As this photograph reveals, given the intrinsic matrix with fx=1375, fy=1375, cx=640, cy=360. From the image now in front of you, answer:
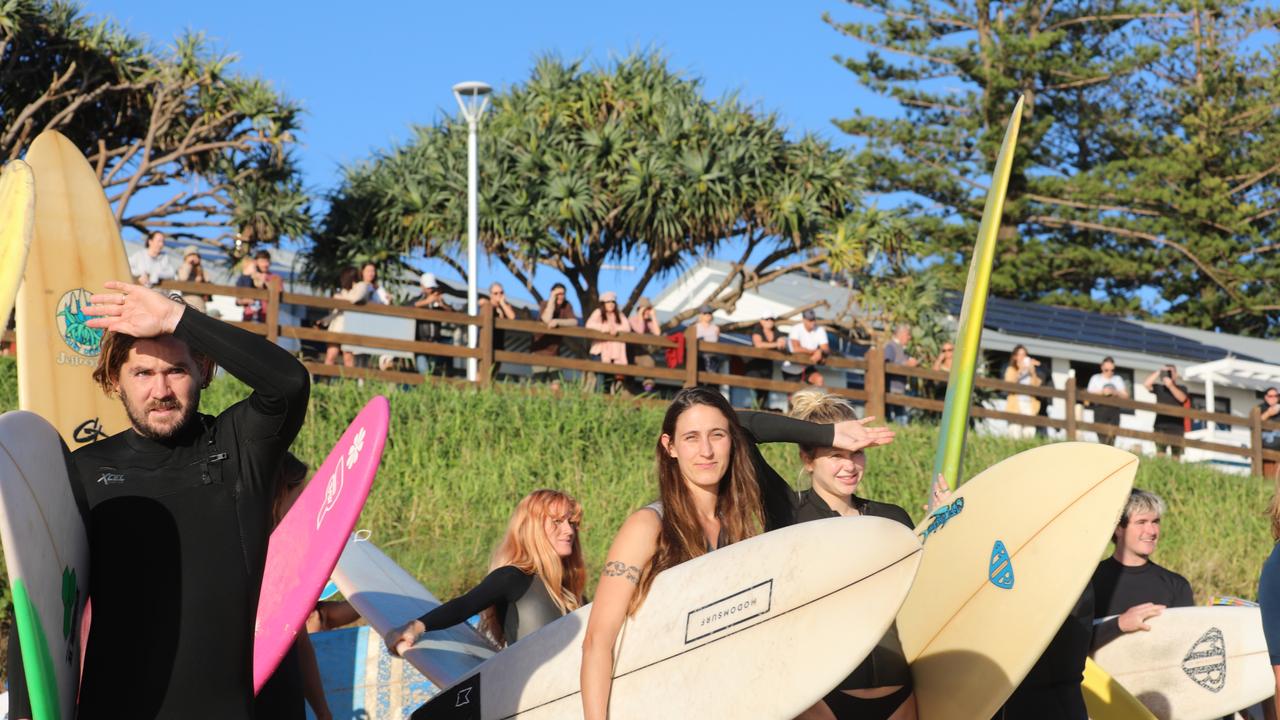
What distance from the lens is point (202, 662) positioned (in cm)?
242

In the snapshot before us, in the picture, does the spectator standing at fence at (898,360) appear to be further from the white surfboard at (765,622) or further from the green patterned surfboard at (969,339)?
the white surfboard at (765,622)

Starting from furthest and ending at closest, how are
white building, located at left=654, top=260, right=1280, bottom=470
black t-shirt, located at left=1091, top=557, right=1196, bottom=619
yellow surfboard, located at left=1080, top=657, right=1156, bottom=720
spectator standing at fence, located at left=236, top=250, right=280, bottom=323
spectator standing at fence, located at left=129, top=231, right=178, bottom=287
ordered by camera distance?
white building, located at left=654, top=260, right=1280, bottom=470 < spectator standing at fence, located at left=236, top=250, right=280, bottom=323 < spectator standing at fence, located at left=129, top=231, right=178, bottom=287 < black t-shirt, located at left=1091, top=557, right=1196, bottom=619 < yellow surfboard, located at left=1080, top=657, right=1156, bottom=720

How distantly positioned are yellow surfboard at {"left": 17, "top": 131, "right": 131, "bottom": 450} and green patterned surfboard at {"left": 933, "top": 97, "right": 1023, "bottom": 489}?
287 centimetres

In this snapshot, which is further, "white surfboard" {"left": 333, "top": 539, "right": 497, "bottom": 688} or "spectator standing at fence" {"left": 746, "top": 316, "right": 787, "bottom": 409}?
"spectator standing at fence" {"left": 746, "top": 316, "right": 787, "bottom": 409}

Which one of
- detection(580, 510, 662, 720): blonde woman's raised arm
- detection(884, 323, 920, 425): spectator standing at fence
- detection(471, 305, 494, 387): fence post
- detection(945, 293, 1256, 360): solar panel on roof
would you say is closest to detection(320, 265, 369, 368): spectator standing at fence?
detection(471, 305, 494, 387): fence post

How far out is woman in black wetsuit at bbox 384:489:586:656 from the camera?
409cm

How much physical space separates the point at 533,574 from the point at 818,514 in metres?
0.97

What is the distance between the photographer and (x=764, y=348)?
12.5 metres

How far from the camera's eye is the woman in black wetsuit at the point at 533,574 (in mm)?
4094

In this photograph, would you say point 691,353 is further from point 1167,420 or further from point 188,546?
point 188,546

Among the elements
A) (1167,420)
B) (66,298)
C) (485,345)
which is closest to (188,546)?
(66,298)

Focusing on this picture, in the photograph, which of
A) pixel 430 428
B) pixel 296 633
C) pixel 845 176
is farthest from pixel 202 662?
pixel 845 176

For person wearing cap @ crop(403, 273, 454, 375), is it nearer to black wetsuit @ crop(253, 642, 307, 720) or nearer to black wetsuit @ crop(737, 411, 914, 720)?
black wetsuit @ crop(737, 411, 914, 720)

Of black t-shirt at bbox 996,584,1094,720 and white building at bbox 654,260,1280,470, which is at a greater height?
white building at bbox 654,260,1280,470
